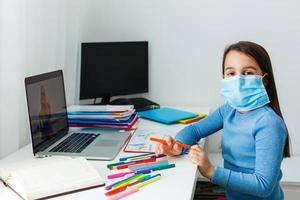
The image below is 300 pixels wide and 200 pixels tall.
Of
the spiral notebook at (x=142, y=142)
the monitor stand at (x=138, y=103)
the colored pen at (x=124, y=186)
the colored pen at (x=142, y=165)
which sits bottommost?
the colored pen at (x=124, y=186)

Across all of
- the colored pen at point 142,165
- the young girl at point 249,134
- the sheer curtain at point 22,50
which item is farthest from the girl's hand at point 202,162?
the sheer curtain at point 22,50

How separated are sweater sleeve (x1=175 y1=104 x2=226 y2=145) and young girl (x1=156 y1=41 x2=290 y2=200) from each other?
83mm

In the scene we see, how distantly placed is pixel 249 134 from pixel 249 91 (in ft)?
0.49

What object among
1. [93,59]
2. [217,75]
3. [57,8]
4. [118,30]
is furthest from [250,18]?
[57,8]

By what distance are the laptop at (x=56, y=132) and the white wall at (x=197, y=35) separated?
0.73 m

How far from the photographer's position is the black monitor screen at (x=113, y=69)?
6.70 ft

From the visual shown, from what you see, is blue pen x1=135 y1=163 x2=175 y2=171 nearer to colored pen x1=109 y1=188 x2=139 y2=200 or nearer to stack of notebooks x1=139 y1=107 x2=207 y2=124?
colored pen x1=109 y1=188 x2=139 y2=200

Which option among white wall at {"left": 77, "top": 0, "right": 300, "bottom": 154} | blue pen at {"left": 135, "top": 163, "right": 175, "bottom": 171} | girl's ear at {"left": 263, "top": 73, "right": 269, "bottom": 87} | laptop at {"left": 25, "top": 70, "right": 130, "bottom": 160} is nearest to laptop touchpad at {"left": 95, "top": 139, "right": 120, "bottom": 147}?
laptop at {"left": 25, "top": 70, "right": 130, "bottom": 160}

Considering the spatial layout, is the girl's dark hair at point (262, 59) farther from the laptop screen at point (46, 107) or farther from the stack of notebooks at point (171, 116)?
the laptop screen at point (46, 107)

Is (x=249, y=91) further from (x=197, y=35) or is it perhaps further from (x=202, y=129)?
(x=197, y=35)

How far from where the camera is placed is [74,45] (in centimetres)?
213

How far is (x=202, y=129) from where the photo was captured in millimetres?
1531

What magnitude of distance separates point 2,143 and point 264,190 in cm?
97

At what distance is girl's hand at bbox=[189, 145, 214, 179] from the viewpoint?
1202 millimetres
